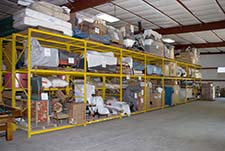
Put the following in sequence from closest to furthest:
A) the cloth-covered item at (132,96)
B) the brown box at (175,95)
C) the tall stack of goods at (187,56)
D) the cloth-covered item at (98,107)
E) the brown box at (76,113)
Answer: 1. the brown box at (76,113)
2. the cloth-covered item at (98,107)
3. the cloth-covered item at (132,96)
4. the brown box at (175,95)
5. the tall stack of goods at (187,56)

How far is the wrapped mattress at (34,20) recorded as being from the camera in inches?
174

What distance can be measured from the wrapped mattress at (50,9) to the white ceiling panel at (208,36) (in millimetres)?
8361

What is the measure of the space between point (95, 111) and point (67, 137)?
191 centimetres

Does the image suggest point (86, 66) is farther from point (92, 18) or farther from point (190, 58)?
point (190, 58)

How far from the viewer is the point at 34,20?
4.50 meters

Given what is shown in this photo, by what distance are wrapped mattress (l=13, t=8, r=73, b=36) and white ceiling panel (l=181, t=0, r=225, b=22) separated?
13.6ft

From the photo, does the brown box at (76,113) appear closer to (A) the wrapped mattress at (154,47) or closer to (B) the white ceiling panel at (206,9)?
(A) the wrapped mattress at (154,47)

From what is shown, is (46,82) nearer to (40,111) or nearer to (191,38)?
(40,111)

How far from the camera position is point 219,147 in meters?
3.74

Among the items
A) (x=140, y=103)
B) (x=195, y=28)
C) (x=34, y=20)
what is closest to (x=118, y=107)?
(x=140, y=103)

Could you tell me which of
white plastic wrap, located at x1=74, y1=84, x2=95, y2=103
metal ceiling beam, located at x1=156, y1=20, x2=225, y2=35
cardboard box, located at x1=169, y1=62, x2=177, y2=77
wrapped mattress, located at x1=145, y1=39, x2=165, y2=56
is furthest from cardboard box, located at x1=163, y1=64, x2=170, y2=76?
white plastic wrap, located at x1=74, y1=84, x2=95, y2=103

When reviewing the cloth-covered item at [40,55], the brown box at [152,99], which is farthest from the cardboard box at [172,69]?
the cloth-covered item at [40,55]

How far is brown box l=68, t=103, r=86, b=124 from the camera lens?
17.2 feet

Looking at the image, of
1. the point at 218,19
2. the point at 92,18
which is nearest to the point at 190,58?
the point at 218,19
